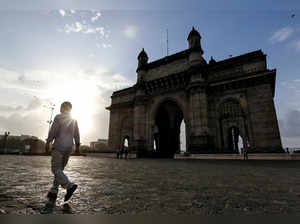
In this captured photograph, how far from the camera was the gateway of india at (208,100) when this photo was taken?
1530 cm

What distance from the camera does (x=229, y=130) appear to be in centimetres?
1862

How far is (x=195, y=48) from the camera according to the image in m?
19.5

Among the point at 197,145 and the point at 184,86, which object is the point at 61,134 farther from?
the point at 184,86

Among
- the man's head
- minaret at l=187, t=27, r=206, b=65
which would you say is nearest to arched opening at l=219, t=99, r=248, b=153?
minaret at l=187, t=27, r=206, b=65

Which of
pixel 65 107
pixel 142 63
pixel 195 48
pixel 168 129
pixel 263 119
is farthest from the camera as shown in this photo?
pixel 168 129

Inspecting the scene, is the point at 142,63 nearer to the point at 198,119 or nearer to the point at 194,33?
the point at 194,33

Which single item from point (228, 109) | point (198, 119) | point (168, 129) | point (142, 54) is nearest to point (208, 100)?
point (228, 109)

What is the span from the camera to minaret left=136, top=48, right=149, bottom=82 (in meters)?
24.7

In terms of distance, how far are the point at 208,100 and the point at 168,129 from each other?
385 inches

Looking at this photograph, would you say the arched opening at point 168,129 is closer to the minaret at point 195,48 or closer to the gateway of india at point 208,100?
the gateway of india at point 208,100

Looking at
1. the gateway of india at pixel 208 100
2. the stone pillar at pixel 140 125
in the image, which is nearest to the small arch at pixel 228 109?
the gateway of india at pixel 208 100

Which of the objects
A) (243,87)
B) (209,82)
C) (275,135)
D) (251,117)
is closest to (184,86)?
(209,82)

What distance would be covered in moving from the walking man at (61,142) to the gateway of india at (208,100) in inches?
591

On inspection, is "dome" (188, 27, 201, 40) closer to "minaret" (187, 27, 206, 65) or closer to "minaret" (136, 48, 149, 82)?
"minaret" (187, 27, 206, 65)
